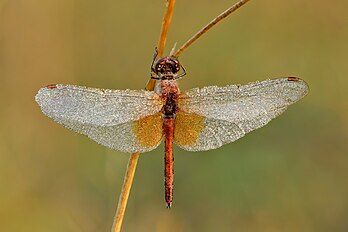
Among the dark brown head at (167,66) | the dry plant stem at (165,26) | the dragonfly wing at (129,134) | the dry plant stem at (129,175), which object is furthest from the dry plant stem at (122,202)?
the dark brown head at (167,66)

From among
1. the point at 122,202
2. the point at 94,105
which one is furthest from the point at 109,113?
the point at 122,202

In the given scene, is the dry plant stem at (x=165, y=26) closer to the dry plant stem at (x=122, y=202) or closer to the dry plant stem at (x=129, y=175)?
the dry plant stem at (x=129, y=175)

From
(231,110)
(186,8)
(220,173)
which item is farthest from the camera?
(186,8)

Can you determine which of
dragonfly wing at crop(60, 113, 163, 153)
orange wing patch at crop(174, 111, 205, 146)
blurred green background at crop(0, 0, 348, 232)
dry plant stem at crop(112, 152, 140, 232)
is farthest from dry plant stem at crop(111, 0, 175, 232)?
blurred green background at crop(0, 0, 348, 232)

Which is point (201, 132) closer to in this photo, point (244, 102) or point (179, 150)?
point (244, 102)

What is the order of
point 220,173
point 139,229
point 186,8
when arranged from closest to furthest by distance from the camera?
point 139,229, point 220,173, point 186,8

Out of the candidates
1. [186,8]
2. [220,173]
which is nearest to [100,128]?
[220,173]

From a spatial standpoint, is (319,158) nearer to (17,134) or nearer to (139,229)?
(139,229)
